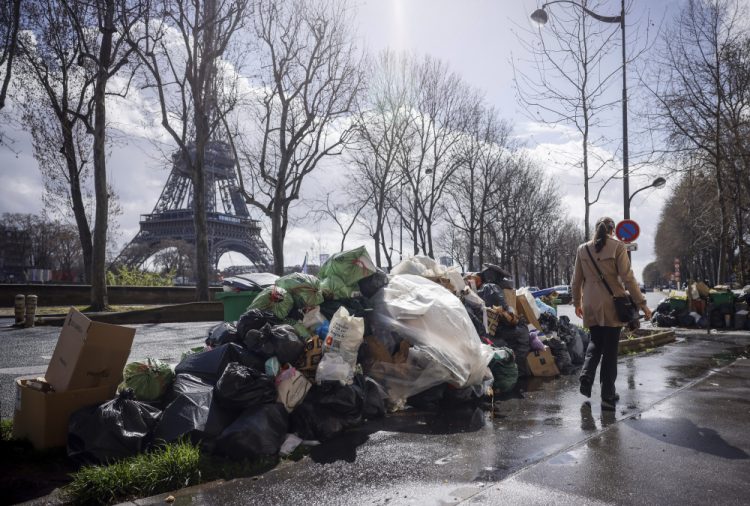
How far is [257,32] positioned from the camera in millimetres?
18531

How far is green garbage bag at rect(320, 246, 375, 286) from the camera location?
5320 millimetres

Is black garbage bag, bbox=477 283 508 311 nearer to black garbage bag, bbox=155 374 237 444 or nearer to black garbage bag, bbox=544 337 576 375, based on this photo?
black garbage bag, bbox=544 337 576 375

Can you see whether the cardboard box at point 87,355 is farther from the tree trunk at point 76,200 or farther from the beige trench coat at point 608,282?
the tree trunk at point 76,200

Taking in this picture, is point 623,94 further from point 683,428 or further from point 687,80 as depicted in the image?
point 683,428

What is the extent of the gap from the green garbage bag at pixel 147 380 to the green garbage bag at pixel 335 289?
1646mm

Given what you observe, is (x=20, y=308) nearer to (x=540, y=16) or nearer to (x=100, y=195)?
(x=100, y=195)

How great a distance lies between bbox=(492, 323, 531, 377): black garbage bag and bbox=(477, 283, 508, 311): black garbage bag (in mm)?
321

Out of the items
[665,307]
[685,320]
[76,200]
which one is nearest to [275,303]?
[685,320]

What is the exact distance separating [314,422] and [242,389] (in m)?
0.58

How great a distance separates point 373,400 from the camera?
14.2ft

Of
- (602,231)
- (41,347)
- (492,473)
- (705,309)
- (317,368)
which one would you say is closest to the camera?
(492,473)

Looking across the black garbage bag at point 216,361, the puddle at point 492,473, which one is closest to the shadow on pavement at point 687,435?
the puddle at point 492,473

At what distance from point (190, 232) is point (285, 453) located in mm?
51100

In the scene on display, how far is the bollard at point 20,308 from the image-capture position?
12.1 meters
